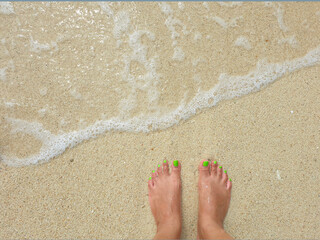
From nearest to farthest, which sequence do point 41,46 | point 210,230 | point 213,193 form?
1. point 210,230
2. point 213,193
3. point 41,46

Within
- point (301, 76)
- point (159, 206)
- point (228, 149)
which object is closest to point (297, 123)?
point (301, 76)

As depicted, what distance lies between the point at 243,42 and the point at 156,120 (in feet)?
2.99

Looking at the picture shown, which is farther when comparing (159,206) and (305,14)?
(305,14)

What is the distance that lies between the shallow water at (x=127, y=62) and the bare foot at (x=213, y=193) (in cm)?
42

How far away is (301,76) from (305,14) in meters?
0.52

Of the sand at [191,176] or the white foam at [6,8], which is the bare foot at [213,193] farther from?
the white foam at [6,8]

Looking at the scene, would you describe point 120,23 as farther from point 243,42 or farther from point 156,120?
point 243,42

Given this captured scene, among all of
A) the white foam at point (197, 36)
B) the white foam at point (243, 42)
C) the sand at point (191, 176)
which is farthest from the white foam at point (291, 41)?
the white foam at point (197, 36)

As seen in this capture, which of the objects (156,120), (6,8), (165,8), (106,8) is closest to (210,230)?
(156,120)

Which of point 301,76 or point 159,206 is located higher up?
point 301,76

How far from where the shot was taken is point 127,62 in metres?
1.72

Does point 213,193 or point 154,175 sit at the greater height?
point 154,175

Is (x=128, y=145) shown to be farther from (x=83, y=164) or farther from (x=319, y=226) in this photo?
(x=319, y=226)

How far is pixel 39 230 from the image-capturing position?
1540 millimetres
